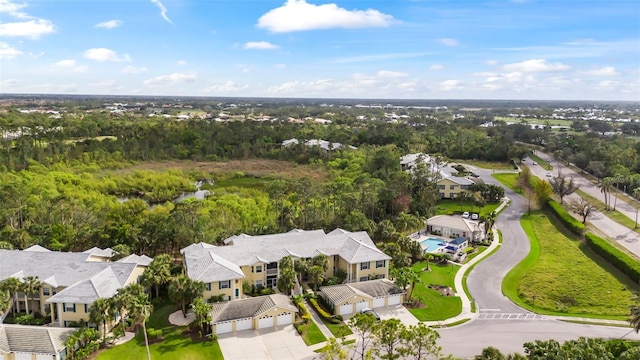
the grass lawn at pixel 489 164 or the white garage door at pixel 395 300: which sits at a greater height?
the grass lawn at pixel 489 164

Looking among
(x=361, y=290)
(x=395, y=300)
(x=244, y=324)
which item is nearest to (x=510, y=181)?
(x=395, y=300)

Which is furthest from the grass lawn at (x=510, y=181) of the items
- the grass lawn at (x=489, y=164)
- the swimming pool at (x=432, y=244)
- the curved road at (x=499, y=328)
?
the curved road at (x=499, y=328)

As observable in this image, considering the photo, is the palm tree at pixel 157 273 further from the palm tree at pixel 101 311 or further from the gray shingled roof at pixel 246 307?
the gray shingled roof at pixel 246 307

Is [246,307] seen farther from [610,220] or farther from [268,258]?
[610,220]

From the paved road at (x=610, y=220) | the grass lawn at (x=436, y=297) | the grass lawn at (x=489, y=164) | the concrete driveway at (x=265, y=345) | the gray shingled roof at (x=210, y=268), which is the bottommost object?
the concrete driveway at (x=265, y=345)

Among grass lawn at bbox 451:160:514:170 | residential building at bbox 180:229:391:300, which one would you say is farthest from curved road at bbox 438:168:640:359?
grass lawn at bbox 451:160:514:170

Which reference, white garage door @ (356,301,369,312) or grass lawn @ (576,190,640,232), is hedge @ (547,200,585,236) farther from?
white garage door @ (356,301,369,312)

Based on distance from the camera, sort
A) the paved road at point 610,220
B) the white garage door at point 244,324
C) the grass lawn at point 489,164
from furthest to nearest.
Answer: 1. the grass lawn at point 489,164
2. the paved road at point 610,220
3. the white garage door at point 244,324
